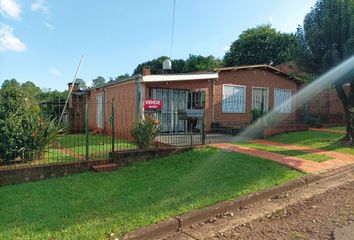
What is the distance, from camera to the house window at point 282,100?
712 inches

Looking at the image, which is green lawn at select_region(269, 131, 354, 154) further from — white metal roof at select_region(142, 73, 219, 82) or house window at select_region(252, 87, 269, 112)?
white metal roof at select_region(142, 73, 219, 82)

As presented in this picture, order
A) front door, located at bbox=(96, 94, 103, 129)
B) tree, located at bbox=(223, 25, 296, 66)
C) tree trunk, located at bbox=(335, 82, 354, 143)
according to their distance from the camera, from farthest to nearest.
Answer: tree, located at bbox=(223, 25, 296, 66) → front door, located at bbox=(96, 94, 103, 129) → tree trunk, located at bbox=(335, 82, 354, 143)

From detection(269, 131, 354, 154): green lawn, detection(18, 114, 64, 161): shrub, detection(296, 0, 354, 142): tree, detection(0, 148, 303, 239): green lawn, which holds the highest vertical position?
detection(296, 0, 354, 142): tree

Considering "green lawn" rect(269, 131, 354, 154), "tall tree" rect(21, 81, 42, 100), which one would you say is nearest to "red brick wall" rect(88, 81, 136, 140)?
"tall tree" rect(21, 81, 42, 100)

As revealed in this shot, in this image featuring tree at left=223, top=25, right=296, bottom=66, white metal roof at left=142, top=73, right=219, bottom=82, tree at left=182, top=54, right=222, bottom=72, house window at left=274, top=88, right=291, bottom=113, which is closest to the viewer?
white metal roof at left=142, top=73, right=219, bottom=82

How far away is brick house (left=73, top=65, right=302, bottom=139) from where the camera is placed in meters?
12.8

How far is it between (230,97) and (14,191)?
11909mm

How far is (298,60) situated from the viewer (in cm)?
1166

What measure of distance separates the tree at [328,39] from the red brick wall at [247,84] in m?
4.08

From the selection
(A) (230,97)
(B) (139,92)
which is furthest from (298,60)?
(B) (139,92)

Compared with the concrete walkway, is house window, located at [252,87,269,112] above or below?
above

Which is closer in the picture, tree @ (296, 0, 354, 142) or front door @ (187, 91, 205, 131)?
tree @ (296, 0, 354, 142)

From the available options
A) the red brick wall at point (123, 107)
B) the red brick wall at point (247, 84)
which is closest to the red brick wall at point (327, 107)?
the red brick wall at point (247, 84)

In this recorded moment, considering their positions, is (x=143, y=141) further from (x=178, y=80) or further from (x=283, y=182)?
(x=178, y=80)
